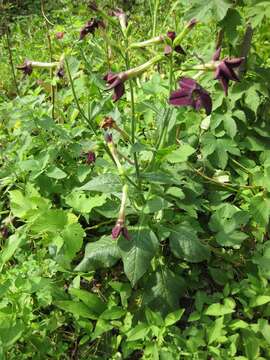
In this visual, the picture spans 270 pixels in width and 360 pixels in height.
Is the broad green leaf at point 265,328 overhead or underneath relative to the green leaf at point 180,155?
underneath

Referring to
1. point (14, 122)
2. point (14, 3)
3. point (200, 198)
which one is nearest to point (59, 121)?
point (14, 122)

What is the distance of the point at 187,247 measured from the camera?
71.8 inches

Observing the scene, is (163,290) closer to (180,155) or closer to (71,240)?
(71,240)

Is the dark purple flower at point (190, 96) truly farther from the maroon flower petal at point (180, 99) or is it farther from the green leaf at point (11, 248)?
the green leaf at point (11, 248)

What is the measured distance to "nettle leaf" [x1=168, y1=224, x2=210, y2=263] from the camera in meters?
1.81

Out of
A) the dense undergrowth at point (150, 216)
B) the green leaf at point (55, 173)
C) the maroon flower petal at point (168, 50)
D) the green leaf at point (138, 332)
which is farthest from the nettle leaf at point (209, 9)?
the green leaf at point (138, 332)

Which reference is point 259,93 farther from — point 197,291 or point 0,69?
point 0,69

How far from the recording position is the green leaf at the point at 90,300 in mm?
1890

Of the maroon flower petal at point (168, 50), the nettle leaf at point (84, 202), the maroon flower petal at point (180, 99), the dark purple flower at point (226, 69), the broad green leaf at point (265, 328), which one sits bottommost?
the broad green leaf at point (265, 328)

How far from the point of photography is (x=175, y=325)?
191 cm

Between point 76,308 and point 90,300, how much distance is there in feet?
0.22

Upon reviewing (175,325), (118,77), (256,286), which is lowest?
(175,325)

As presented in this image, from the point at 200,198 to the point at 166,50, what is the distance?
86cm

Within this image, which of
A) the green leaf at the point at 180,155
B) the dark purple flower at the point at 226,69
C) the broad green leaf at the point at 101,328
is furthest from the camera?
the green leaf at the point at 180,155
